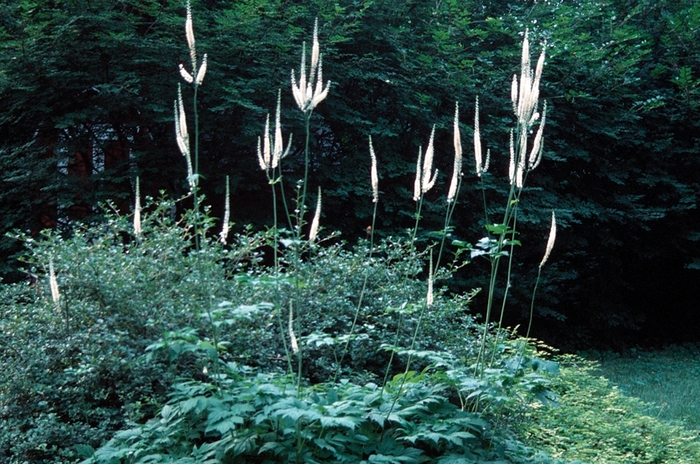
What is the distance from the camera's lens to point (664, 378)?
9.32 m

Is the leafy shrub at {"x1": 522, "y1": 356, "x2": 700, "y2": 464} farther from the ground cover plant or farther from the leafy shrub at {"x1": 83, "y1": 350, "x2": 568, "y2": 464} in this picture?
the leafy shrub at {"x1": 83, "y1": 350, "x2": 568, "y2": 464}

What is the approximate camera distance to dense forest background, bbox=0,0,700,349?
793cm

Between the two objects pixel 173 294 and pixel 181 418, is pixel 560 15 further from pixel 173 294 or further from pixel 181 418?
pixel 181 418

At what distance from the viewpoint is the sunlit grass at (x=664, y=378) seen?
749 cm

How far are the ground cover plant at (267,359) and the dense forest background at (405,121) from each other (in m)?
2.67

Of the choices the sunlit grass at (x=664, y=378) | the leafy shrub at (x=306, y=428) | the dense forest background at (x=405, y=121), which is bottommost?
the sunlit grass at (x=664, y=378)

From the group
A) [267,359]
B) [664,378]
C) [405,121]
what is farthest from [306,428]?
[664,378]

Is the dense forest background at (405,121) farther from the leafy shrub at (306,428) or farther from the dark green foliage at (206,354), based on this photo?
the leafy shrub at (306,428)

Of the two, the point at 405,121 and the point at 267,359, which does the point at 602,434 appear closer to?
the point at 267,359

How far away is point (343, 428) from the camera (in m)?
3.46

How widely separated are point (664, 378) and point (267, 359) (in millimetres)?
6605

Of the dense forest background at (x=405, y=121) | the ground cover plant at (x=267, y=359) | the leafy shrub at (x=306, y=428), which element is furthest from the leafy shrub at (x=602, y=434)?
the dense forest background at (x=405, y=121)

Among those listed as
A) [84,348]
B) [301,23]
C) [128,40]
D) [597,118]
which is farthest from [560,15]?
[84,348]

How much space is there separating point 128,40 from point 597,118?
6.52m
